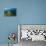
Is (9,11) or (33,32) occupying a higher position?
(9,11)

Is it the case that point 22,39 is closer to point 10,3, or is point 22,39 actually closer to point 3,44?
point 3,44

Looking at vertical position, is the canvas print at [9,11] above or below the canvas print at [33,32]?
above

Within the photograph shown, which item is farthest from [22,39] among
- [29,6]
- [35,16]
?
[29,6]

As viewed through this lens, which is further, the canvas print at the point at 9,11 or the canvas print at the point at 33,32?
the canvas print at the point at 9,11

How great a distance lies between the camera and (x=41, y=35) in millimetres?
2559

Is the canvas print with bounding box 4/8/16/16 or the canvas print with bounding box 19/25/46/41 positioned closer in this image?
the canvas print with bounding box 19/25/46/41

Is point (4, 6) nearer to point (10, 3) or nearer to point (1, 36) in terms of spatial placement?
point (10, 3)

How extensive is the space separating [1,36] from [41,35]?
2.93ft

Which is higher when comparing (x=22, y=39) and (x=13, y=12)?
(x=13, y=12)

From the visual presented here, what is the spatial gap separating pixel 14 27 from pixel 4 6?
53cm

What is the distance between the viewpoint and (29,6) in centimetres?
269

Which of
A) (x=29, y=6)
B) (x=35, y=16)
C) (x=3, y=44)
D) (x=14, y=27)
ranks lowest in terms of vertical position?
(x=3, y=44)

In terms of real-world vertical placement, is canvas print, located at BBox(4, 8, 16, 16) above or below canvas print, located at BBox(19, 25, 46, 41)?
above

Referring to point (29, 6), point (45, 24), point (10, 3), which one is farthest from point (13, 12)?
point (45, 24)
